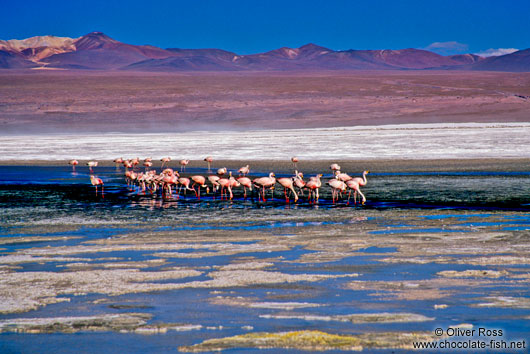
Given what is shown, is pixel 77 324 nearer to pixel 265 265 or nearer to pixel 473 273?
pixel 265 265

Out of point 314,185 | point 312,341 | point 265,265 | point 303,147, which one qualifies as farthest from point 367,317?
point 303,147

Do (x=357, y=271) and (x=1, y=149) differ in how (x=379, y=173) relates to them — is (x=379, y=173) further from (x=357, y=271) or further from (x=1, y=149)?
(x=1, y=149)

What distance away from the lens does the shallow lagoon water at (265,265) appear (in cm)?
642

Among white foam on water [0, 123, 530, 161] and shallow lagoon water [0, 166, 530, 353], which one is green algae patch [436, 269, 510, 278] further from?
white foam on water [0, 123, 530, 161]

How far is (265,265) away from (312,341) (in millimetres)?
3104

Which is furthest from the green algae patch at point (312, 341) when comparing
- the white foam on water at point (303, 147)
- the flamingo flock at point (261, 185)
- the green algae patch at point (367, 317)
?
the white foam on water at point (303, 147)

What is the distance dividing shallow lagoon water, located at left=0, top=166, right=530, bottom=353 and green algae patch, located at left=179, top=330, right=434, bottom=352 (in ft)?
0.47

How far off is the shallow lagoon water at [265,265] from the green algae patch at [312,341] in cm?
14

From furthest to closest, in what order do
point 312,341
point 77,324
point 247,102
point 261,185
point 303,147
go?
1. point 247,102
2. point 303,147
3. point 261,185
4. point 77,324
5. point 312,341

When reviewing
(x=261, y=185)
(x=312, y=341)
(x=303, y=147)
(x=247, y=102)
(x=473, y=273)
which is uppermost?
(x=247, y=102)

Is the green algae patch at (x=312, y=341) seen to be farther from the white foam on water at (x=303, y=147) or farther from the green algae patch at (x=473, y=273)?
the white foam on water at (x=303, y=147)

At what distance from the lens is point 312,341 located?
5879mm

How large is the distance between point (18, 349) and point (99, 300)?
1492mm

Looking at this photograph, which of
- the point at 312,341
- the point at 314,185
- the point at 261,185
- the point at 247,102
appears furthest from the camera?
the point at 247,102
